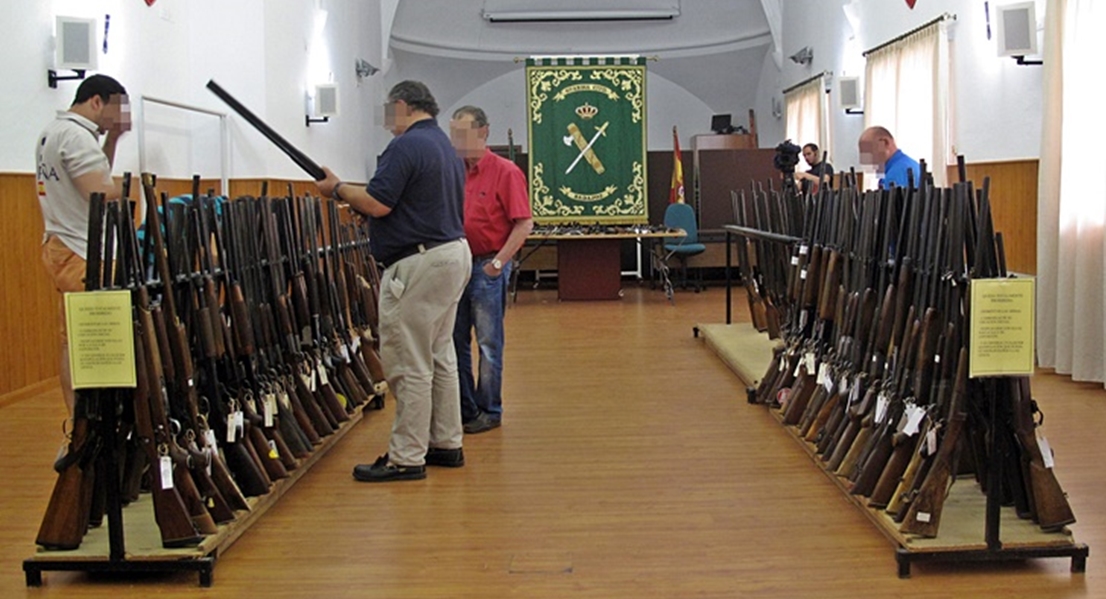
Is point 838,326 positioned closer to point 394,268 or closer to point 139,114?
point 394,268

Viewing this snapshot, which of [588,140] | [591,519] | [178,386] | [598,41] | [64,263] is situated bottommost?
[591,519]

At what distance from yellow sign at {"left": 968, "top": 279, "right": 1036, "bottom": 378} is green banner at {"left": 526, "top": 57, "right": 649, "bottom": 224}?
1043 cm

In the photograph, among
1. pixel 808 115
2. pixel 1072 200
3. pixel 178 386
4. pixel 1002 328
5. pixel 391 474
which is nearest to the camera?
pixel 1002 328

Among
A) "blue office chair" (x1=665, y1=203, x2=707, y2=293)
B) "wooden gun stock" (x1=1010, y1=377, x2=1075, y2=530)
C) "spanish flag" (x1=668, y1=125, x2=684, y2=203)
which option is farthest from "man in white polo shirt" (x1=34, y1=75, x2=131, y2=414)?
"spanish flag" (x1=668, y1=125, x2=684, y2=203)

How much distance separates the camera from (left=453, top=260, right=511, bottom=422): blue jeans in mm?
5453

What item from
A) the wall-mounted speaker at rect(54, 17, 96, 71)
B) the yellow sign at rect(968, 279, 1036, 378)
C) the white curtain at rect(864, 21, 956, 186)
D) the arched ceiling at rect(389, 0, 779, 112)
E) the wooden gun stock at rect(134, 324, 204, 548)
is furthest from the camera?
the arched ceiling at rect(389, 0, 779, 112)

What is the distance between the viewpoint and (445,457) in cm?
483

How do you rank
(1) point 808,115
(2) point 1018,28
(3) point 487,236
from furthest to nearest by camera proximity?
(1) point 808,115
(2) point 1018,28
(3) point 487,236

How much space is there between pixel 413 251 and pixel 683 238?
926cm

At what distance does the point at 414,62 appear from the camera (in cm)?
1966

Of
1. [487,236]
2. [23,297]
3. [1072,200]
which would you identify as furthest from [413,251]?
[1072,200]

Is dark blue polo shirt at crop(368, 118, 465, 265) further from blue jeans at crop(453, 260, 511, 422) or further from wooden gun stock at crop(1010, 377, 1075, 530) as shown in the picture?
wooden gun stock at crop(1010, 377, 1075, 530)

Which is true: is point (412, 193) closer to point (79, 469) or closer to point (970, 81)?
point (79, 469)

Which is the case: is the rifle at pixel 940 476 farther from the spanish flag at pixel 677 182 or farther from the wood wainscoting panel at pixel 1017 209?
→ the spanish flag at pixel 677 182
